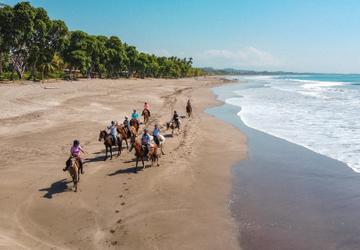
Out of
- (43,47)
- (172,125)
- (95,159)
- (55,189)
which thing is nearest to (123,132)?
(95,159)

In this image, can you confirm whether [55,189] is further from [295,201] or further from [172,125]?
[172,125]

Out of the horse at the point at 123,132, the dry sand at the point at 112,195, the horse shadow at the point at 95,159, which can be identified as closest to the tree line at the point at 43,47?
the dry sand at the point at 112,195

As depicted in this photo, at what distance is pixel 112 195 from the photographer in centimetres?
1374

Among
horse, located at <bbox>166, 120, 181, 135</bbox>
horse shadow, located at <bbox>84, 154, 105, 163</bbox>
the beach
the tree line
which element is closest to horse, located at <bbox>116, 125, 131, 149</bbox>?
horse shadow, located at <bbox>84, 154, 105, 163</bbox>

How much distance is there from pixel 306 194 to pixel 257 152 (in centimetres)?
708

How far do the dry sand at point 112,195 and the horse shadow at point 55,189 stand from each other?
4 cm

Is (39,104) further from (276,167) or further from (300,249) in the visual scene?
(300,249)

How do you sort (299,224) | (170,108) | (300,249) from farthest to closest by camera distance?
(170,108), (299,224), (300,249)

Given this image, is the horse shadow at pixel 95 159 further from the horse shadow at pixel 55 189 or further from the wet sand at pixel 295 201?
the wet sand at pixel 295 201

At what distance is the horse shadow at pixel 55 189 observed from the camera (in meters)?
13.7

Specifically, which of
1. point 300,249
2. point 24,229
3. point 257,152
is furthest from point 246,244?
point 257,152

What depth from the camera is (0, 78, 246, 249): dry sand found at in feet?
34.4

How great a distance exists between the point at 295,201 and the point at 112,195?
6317 millimetres

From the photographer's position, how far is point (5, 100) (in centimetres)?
3575
